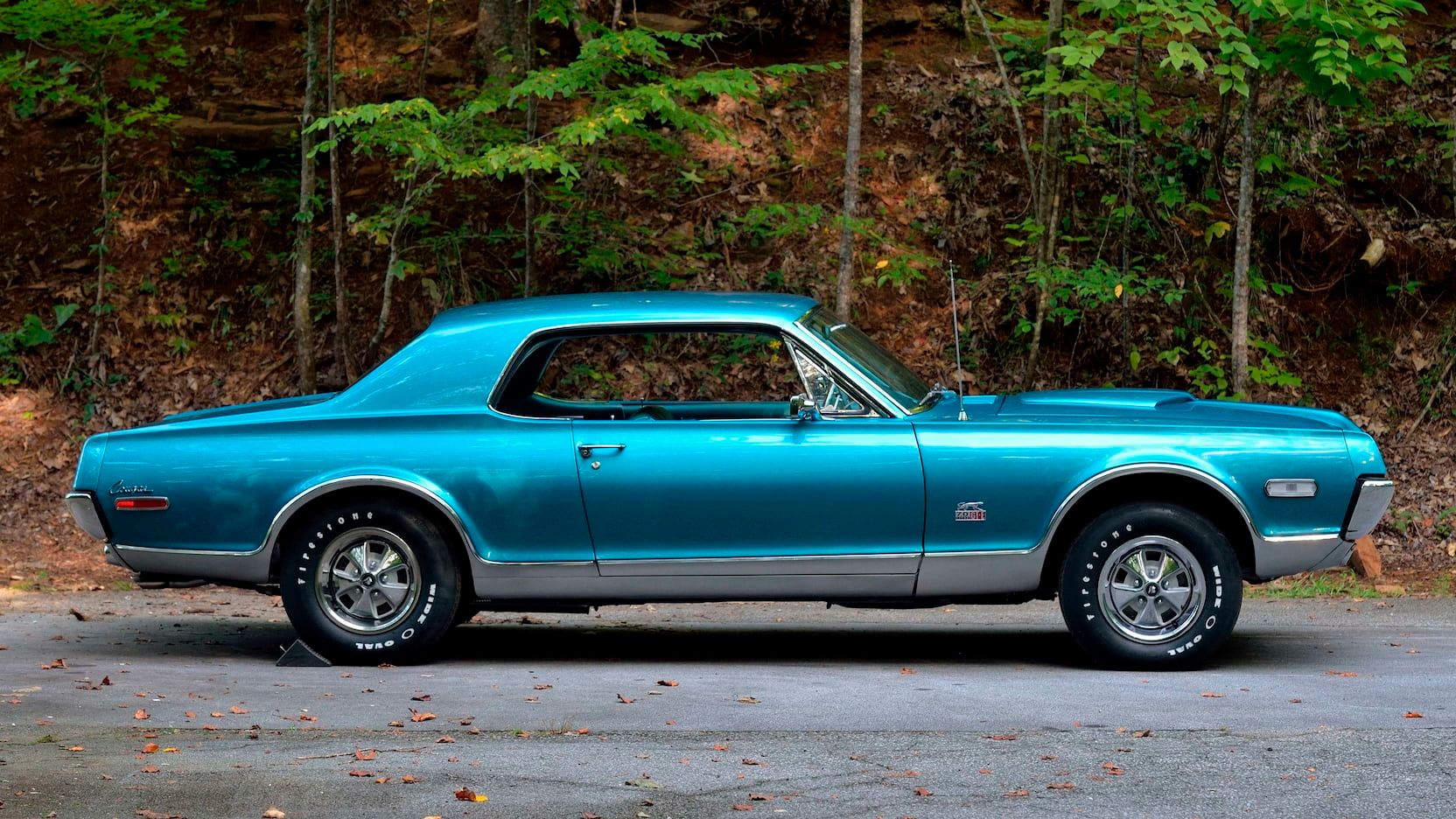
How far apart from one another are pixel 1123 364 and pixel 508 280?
579 centimetres

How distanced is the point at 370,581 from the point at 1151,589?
12.0 feet

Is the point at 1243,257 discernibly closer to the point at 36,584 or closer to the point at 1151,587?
the point at 1151,587

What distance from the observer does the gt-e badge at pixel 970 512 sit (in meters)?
7.29

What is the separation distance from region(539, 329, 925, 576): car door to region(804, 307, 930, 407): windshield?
189mm

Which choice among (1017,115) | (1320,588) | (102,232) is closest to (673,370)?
(1017,115)

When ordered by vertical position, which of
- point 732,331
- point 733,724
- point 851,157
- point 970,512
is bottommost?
point 733,724

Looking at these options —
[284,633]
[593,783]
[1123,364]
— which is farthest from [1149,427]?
[1123,364]

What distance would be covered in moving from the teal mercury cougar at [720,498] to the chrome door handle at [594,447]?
1 cm

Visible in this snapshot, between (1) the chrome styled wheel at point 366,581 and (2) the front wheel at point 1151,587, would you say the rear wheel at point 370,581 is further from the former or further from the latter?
(2) the front wheel at point 1151,587

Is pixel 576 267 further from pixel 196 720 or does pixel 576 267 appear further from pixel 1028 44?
pixel 196 720

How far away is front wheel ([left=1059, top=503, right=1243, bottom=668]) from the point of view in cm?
725

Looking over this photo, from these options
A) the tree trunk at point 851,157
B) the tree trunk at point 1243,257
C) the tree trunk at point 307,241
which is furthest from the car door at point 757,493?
the tree trunk at point 307,241

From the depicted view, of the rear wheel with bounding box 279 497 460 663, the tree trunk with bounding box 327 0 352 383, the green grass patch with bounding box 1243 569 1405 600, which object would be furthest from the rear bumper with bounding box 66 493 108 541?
the green grass patch with bounding box 1243 569 1405 600

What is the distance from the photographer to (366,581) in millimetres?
7605
